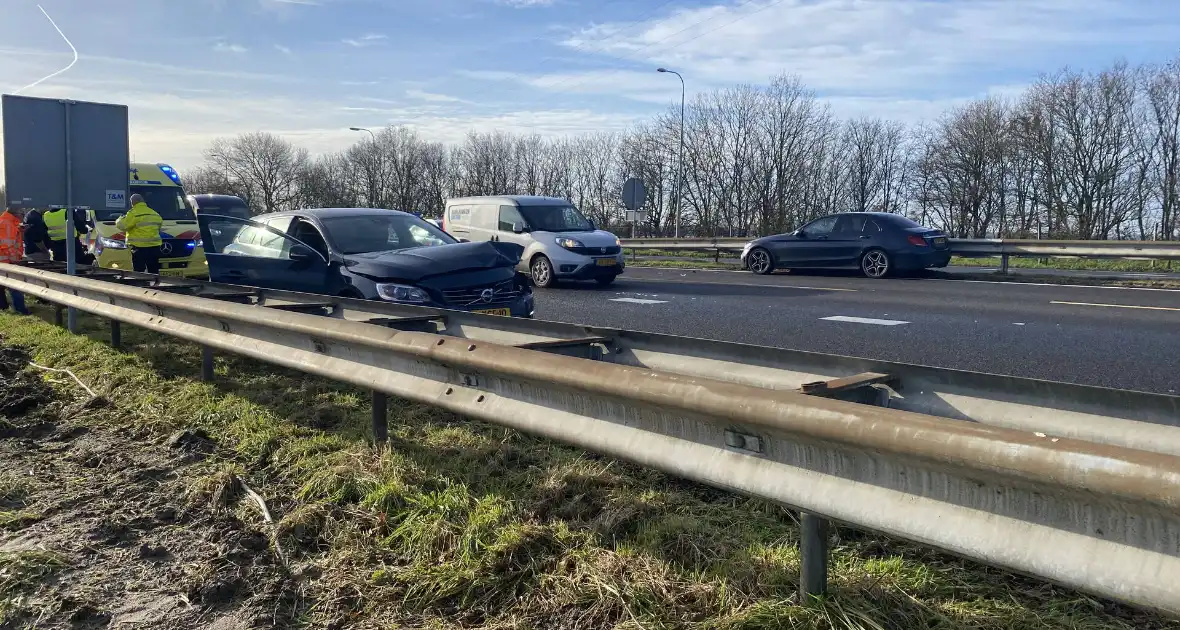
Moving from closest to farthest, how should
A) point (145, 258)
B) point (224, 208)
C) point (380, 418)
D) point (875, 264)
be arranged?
point (380, 418) < point (145, 258) < point (875, 264) < point (224, 208)

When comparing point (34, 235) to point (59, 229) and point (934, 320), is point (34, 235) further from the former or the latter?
point (934, 320)

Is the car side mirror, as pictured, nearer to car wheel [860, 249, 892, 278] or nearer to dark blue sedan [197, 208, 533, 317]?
dark blue sedan [197, 208, 533, 317]

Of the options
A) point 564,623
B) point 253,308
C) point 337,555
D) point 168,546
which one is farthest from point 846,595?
point 253,308

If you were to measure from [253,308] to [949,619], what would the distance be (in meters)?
4.04

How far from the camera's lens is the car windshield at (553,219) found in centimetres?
1720

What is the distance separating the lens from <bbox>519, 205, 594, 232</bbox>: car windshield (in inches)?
677

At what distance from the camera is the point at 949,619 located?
2490 mm

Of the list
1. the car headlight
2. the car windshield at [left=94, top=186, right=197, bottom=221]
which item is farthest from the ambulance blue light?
the car headlight

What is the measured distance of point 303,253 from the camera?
8.11 m

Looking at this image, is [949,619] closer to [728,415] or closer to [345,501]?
[728,415]

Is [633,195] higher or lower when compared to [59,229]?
higher

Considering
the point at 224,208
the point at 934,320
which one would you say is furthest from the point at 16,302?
the point at 224,208

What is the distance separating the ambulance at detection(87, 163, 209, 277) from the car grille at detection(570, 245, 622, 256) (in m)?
6.78

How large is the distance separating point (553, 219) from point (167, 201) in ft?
25.9
